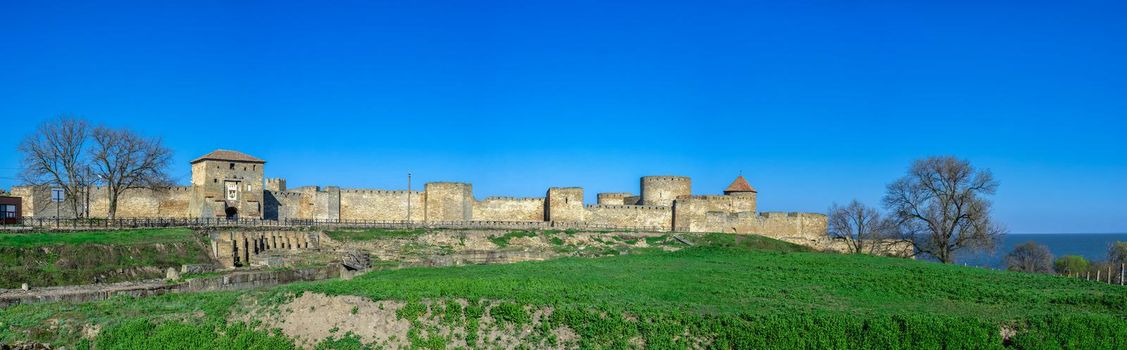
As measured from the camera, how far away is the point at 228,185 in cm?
4988

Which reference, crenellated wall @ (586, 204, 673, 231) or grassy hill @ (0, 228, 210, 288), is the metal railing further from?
grassy hill @ (0, 228, 210, 288)

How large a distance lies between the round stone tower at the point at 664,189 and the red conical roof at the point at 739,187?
3036 millimetres

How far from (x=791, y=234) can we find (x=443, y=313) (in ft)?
147

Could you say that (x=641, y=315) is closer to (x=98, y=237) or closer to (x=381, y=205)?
(x=98, y=237)

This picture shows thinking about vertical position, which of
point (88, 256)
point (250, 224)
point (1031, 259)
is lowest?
point (1031, 259)

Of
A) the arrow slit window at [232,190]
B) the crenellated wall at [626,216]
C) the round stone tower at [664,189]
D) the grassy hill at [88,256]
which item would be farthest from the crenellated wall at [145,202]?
the round stone tower at [664,189]

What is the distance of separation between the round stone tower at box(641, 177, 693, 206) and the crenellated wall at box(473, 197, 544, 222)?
826cm

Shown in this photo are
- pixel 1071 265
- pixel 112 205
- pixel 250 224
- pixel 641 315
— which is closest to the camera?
pixel 641 315

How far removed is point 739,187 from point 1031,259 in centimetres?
2111

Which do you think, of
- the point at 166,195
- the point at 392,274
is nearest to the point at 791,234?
the point at 392,274

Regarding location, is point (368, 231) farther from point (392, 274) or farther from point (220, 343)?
point (220, 343)

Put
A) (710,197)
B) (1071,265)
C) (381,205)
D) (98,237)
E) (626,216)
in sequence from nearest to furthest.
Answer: (98,237)
(381,205)
(1071,265)
(626,216)
(710,197)

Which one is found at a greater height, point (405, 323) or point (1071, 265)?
point (405, 323)

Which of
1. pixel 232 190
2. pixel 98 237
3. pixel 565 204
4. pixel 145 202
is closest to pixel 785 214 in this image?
pixel 565 204
